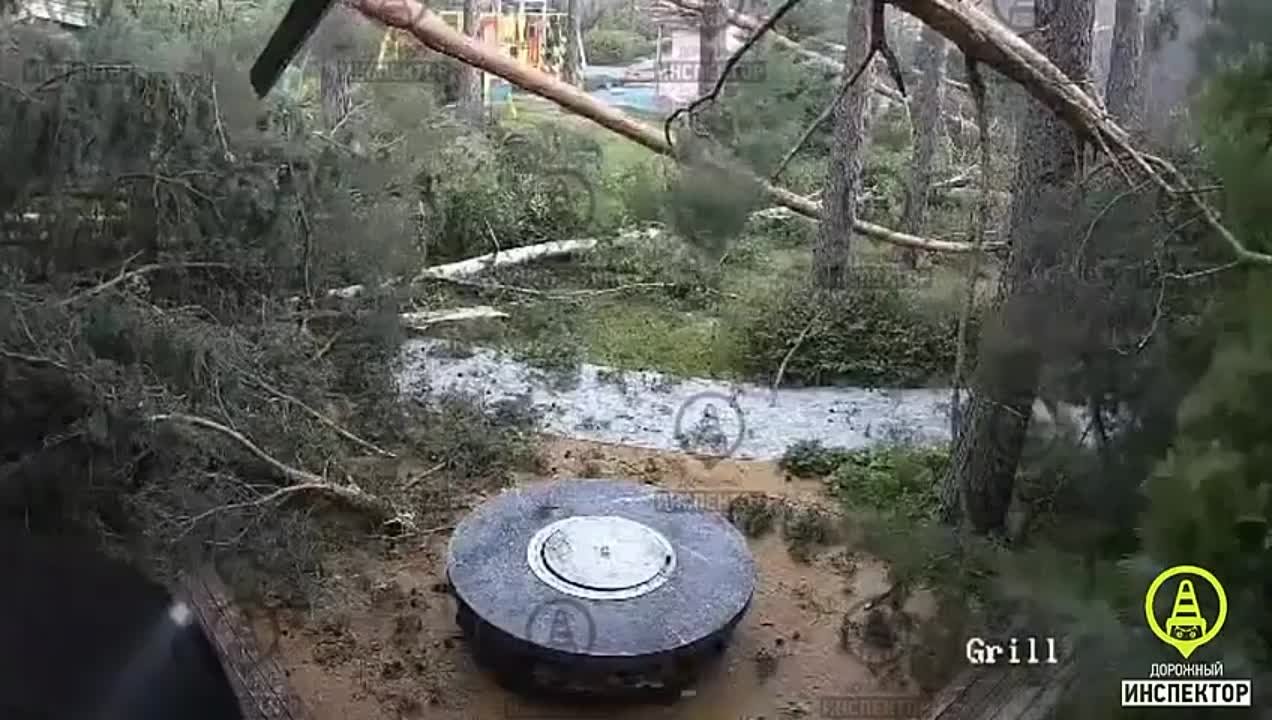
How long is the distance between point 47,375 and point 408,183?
0.68 metres

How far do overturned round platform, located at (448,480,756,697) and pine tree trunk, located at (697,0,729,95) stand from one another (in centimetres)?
51

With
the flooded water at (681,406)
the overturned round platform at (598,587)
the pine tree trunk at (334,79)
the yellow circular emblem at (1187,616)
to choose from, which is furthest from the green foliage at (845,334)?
the yellow circular emblem at (1187,616)

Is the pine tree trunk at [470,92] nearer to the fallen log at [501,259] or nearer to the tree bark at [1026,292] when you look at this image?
the fallen log at [501,259]

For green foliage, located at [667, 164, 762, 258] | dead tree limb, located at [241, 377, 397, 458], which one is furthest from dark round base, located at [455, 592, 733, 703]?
green foliage, located at [667, 164, 762, 258]

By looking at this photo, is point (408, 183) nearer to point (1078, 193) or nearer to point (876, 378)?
point (876, 378)

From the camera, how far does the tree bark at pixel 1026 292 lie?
122 cm

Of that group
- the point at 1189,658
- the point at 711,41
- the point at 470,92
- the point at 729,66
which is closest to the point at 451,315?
the point at 470,92

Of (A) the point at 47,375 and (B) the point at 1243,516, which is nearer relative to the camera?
(B) the point at 1243,516

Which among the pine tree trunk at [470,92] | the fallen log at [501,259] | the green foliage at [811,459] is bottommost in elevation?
the green foliage at [811,459]

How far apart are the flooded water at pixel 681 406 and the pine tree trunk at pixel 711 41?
0.46 metres

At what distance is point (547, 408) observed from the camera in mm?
1750

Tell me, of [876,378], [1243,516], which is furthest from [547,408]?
[1243,516]

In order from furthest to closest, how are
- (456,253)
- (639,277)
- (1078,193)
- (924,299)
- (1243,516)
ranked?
(456,253) → (639,277) → (924,299) → (1078,193) → (1243,516)

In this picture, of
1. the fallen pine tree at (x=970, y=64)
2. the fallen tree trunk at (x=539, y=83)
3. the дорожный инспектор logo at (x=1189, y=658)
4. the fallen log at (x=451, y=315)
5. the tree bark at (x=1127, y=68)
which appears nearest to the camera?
the дорожный инспектор logo at (x=1189, y=658)
